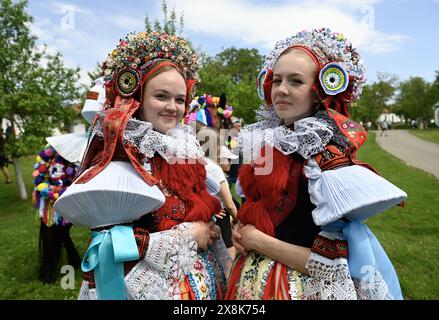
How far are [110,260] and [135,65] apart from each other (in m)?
1.05

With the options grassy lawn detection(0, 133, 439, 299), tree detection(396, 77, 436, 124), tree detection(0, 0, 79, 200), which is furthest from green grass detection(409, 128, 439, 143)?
tree detection(0, 0, 79, 200)

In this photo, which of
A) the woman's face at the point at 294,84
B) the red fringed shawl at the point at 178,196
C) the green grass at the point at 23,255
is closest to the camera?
the woman's face at the point at 294,84

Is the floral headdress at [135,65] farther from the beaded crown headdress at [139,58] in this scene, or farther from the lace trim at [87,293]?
the lace trim at [87,293]

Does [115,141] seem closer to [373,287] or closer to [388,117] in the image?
[373,287]

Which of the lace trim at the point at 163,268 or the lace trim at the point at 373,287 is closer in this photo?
the lace trim at the point at 373,287

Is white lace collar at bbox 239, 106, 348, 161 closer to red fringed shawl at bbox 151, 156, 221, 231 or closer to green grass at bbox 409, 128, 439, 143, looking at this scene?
red fringed shawl at bbox 151, 156, 221, 231

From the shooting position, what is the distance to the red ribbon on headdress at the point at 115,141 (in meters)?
1.67

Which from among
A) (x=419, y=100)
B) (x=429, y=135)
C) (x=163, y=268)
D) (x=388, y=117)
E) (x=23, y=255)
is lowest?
(x=23, y=255)

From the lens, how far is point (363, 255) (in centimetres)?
151

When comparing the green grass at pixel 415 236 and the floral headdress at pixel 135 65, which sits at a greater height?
the floral headdress at pixel 135 65

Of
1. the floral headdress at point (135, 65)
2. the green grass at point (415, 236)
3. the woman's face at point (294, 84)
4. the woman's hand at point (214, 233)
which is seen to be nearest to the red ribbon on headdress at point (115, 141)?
the floral headdress at point (135, 65)

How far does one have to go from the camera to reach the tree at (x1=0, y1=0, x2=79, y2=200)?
8188 mm

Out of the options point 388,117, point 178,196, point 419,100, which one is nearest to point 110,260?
point 178,196

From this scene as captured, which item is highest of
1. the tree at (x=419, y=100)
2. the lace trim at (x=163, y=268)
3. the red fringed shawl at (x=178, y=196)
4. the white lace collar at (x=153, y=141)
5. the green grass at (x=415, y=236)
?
the tree at (x=419, y=100)
